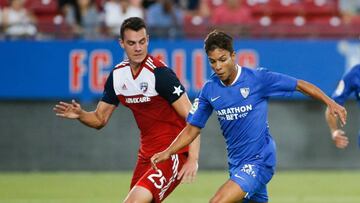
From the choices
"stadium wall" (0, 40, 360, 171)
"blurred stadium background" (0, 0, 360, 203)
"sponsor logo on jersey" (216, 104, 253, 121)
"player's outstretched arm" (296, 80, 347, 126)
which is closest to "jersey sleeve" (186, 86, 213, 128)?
"sponsor logo on jersey" (216, 104, 253, 121)

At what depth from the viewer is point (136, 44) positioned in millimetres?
9398

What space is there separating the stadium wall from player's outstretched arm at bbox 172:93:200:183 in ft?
30.8

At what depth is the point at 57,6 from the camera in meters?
19.8

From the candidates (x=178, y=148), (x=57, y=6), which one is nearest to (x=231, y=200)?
(x=178, y=148)

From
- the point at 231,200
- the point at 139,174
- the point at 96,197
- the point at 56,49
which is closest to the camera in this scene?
the point at 231,200

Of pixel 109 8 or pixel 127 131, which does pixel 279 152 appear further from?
pixel 109 8

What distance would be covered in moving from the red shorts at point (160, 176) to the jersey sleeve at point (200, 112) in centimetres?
53

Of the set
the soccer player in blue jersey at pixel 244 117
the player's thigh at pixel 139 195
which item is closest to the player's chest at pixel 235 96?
the soccer player in blue jersey at pixel 244 117

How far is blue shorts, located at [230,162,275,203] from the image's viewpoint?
891cm

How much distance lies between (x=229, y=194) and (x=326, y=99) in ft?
3.86

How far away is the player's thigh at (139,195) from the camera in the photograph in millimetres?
8914

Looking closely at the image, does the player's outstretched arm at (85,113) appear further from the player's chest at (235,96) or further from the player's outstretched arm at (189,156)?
the player's chest at (235,96)

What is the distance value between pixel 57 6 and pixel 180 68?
9.39 ft

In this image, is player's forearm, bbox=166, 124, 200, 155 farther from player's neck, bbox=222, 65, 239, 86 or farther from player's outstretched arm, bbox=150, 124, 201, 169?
player's neck, bbox=222, 65, 239, 86
